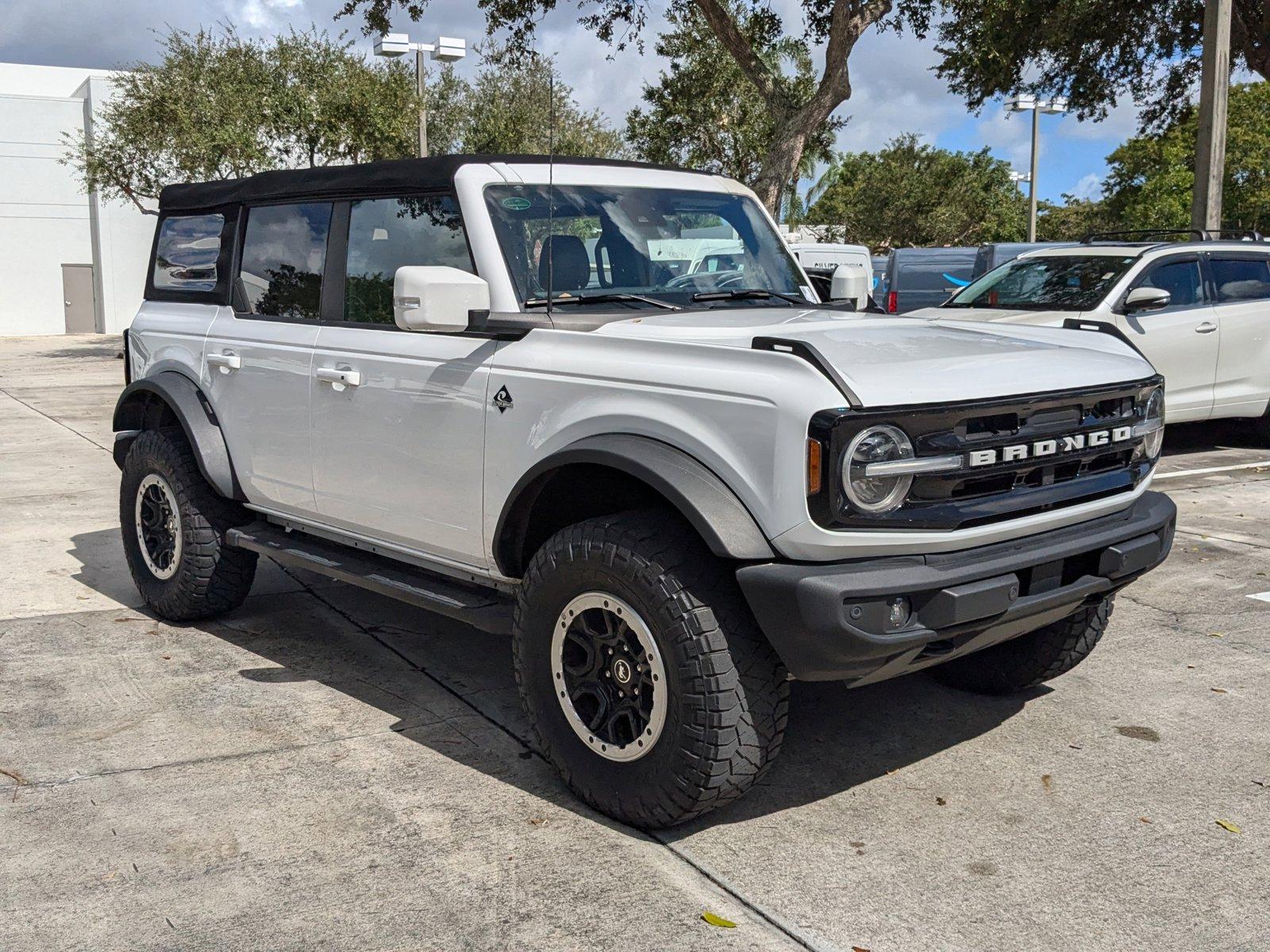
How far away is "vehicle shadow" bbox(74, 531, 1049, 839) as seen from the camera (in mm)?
4086

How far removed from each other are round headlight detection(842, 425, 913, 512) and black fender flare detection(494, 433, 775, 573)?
0.90 ft

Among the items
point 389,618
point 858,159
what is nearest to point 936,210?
point 858,159

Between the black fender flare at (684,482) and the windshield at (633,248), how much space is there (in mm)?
751

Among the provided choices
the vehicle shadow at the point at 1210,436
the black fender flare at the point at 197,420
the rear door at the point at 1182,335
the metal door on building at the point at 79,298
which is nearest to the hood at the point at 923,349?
the black fender flare at the point at 197,420

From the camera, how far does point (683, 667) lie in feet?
11.1

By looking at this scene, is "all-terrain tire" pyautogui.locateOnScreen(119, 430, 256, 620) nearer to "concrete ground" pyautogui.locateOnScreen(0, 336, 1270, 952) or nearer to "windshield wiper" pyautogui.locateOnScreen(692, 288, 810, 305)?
"concrete ground" pyautogui.locateOnScreen(0, 336, 1270, 952)

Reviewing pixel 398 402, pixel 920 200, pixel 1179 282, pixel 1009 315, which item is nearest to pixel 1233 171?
pixel 920 200

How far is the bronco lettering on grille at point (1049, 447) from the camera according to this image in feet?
11.4

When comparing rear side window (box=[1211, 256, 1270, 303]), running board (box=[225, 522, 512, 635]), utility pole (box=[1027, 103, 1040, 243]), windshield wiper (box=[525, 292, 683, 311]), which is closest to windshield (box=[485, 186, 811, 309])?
windshield wiper (box=[525, 292, 683, 311])

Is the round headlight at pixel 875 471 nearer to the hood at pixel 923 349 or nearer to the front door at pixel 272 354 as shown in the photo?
the hood at pixel 923 349

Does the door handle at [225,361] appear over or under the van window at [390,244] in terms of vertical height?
under

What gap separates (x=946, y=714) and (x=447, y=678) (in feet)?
6.32

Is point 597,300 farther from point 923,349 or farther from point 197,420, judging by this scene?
point 197,420

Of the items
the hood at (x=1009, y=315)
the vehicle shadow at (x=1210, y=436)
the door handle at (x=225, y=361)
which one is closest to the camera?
the door handle at (x=225, y=361)
